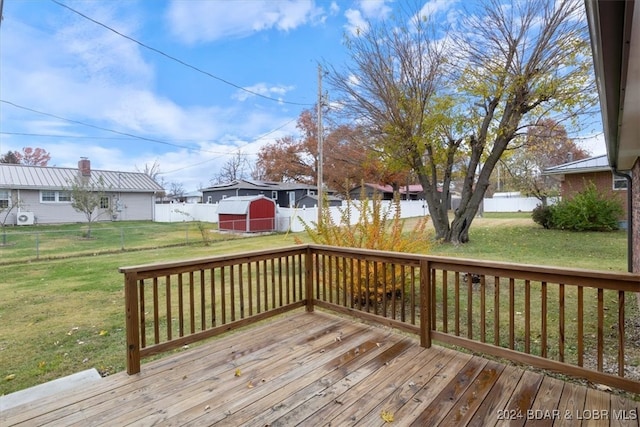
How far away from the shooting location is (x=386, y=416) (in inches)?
76.8

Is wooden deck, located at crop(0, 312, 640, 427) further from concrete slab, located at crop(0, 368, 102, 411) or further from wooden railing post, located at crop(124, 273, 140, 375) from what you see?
concrete slab, located at crop(0, 368, 102, 411)

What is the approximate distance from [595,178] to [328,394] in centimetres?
1492

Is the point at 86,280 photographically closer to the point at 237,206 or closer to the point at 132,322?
the point at 132,322

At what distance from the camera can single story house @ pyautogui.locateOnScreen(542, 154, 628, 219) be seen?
12.0 m

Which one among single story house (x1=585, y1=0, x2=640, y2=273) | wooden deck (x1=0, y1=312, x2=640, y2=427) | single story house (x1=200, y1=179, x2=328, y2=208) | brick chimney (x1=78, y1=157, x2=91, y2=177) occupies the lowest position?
wooden deck (x1=0, y1=312, x2=640, y2=427)

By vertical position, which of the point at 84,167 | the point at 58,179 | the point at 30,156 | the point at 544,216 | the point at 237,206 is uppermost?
the point at 30,156

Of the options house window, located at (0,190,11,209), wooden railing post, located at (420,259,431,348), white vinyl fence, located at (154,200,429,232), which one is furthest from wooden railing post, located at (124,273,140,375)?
house window, located at (0,190,11,209)

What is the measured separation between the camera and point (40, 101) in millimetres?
13148

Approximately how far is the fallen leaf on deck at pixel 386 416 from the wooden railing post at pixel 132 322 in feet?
5.90

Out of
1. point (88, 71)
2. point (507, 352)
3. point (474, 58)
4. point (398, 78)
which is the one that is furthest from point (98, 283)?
point (474, 58)

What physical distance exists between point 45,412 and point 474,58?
10456 millimetres

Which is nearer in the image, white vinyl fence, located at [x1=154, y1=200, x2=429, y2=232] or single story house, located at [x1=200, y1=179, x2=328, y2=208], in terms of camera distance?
white vinyl fence, located at [x1=154, y1=200, x2=429, y2=232]

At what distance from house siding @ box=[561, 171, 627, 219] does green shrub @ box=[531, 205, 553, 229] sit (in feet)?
3.52

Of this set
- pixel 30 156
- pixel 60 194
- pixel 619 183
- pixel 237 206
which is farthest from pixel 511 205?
pixel 30 156
